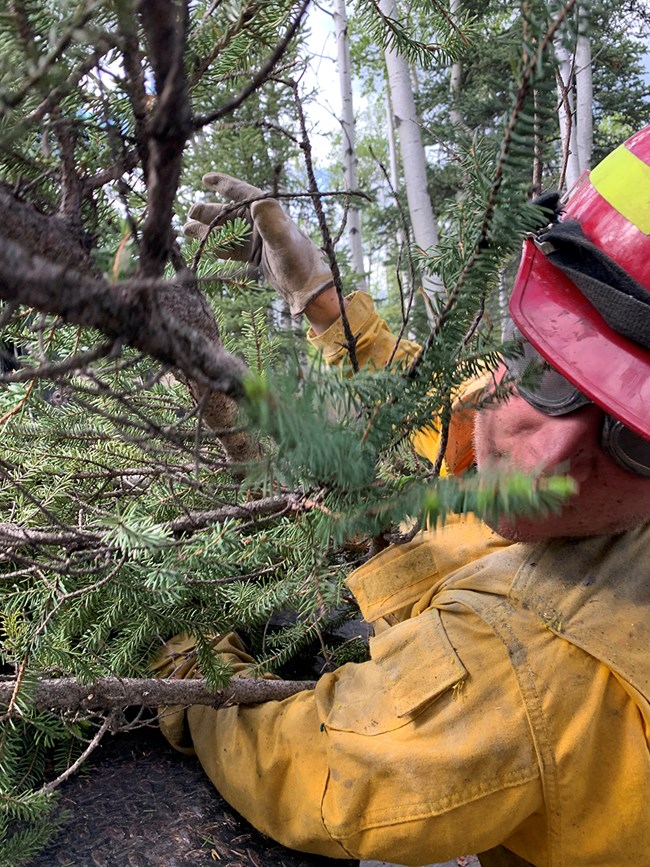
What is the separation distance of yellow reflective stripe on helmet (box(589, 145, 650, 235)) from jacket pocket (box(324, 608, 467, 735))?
2.92 feet

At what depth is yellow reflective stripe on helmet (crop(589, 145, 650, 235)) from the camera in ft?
3.03

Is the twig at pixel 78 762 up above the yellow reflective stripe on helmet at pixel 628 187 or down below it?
below

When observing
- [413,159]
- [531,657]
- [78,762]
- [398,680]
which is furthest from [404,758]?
[413,159]

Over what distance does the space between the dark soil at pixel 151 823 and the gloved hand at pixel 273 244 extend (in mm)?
1293

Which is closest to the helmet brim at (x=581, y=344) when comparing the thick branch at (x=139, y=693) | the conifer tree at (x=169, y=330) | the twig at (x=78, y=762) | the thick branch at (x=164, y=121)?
the conifer tree at (x=169, y=330)

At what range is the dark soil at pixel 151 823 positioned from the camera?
4.16 feet

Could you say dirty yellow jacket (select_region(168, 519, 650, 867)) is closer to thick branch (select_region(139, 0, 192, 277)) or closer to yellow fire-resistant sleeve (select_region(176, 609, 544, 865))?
yellow fire-resistant sleeve (select_region(176, 609, 544, 865))

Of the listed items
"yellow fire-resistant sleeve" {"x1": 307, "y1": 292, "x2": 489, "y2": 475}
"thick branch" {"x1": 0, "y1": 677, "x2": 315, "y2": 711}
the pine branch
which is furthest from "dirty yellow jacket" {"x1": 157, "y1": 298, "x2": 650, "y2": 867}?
the pine branch

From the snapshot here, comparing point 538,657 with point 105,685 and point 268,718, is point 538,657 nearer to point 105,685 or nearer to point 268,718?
point 268,718

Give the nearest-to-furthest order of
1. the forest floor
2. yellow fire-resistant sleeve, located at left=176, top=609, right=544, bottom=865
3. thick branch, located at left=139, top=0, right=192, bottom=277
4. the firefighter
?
thick branch, located at left=139, top=0, right=192, bottom=277 < the firefighter < yellow fire-resistant sleeve, located at left=176, top=609, right=544, bottom=865 < the forest floor

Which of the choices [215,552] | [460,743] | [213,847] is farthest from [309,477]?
[213,847]

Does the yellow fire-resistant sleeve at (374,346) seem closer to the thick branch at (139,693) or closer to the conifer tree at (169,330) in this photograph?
the conifer tree at (169,330)

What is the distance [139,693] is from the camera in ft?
4.32

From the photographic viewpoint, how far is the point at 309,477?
598 mm
